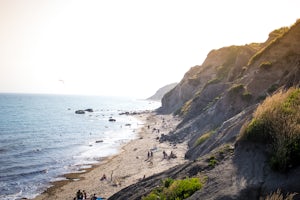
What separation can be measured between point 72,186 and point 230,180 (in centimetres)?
3060

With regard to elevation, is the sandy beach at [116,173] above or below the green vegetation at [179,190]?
below

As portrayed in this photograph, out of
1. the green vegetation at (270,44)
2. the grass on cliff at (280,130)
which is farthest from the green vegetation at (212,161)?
the green vegetation at (270,44)

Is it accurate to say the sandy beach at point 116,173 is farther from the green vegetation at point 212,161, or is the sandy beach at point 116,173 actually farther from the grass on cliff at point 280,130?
the grass on cliff at point 280,130

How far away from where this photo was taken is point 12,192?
113 feet

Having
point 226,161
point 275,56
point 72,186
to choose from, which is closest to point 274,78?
point 275,56

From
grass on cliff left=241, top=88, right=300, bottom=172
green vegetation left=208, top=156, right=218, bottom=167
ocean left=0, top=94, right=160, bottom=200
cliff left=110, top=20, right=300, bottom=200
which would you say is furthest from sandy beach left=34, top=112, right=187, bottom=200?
grass on cliff left=241, top=88, right=300, bottom=172

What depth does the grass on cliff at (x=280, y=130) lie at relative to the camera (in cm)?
918

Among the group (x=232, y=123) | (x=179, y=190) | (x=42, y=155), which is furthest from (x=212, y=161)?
(x=42, y=155)

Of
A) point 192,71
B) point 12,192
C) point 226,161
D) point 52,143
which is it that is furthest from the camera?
point 192,71

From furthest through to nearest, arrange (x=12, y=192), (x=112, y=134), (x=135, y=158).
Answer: (x=112, y=134)
(x=135, y=158)
(x=12, y=192)

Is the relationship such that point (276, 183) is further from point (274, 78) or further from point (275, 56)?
point (275, 56)

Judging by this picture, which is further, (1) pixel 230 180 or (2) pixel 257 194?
(1) pixel 230 180

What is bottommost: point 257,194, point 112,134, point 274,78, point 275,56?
point 112,134

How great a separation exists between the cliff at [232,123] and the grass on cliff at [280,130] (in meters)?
0.27
